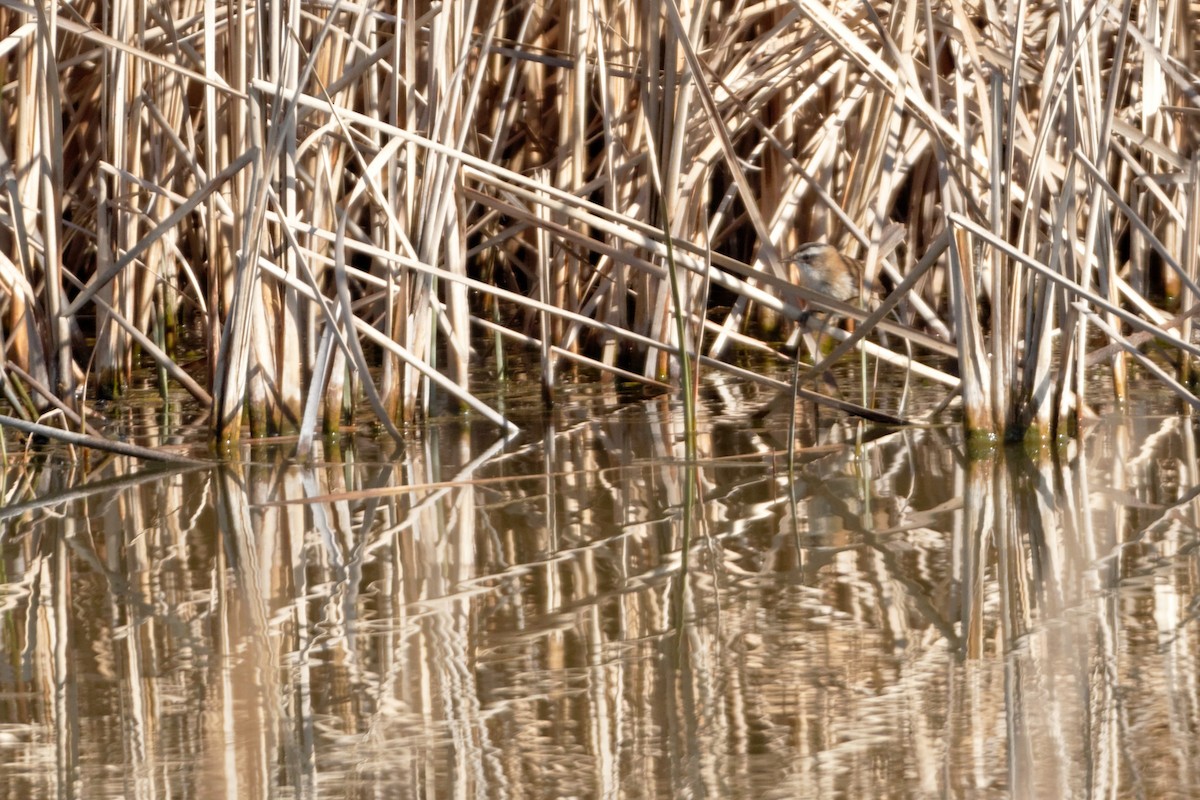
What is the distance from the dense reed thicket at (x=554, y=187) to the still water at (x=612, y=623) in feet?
0.92

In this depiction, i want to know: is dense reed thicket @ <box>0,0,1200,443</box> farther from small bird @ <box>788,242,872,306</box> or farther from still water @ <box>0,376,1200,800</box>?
still water @ <box>0,376,1200,800</box>

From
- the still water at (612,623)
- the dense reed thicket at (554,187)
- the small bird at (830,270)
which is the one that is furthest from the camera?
the small bird at (830,270)

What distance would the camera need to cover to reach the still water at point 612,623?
1856 mm

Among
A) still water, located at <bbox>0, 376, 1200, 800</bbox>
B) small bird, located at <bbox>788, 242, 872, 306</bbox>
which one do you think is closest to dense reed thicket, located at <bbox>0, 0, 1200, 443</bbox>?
small bird, located at <bbox>788, 242, 872, 306</bbox>

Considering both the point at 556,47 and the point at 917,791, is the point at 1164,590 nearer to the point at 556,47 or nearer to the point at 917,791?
the point at 917,791

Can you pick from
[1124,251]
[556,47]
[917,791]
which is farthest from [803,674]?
[1124,251]

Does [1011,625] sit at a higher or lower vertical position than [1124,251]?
lower

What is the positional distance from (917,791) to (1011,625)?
26.1 inches

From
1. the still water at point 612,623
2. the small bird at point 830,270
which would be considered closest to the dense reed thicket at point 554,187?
the small bird at point 830,270

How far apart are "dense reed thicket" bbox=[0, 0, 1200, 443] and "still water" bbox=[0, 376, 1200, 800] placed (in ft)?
0.92

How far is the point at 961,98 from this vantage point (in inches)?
143

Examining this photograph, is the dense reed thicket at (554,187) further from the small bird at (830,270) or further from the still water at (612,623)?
the still water at (612,623)

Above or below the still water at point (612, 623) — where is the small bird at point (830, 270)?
above

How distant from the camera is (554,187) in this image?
4.55 m
